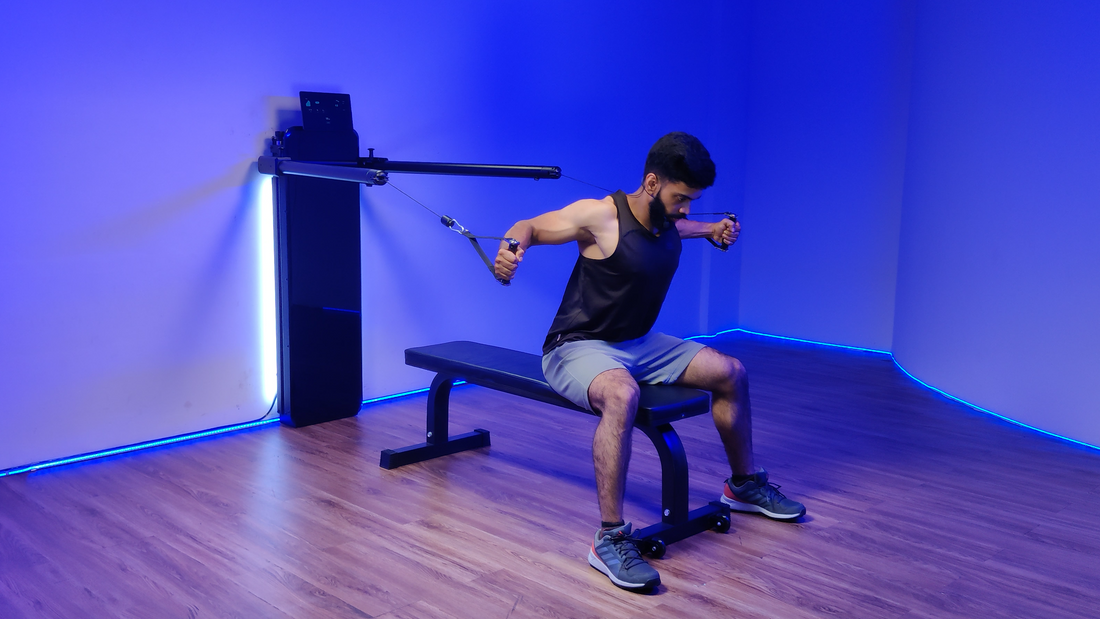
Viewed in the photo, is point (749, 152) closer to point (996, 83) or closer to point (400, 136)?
point (996, 83)

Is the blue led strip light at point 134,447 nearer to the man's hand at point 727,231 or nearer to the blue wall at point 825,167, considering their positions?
the man's hand at point 727,231

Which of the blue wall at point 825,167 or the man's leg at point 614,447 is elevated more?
the blue wall at point 825,167

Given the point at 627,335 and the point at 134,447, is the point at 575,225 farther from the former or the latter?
the point at 134,447

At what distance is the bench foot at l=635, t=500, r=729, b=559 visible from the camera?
8.00 feet

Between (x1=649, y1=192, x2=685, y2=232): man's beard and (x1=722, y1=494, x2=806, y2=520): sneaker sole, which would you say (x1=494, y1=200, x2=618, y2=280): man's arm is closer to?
(x1=649, y1=192, x2=685, y2=232): man's beard

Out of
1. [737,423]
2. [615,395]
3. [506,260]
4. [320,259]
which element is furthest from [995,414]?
[320,259]

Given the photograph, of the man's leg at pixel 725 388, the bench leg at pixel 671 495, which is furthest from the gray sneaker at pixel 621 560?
the man's leg at pixel 725 388

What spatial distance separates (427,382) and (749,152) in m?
2.75

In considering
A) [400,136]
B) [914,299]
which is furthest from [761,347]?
[400,136]

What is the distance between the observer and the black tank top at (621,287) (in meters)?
2.57

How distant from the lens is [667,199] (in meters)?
2.54

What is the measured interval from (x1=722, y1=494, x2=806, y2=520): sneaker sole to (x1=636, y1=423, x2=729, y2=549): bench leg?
0.67 ft

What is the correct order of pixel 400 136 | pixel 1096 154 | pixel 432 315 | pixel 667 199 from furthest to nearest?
pixel 432 315
pixel 400 136
pixel 1096 154
pixel 667 199

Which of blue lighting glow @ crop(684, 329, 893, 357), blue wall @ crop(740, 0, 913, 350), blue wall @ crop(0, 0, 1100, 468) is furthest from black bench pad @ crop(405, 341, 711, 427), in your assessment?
blue wall @ crop(740, 0, 913, 350)
